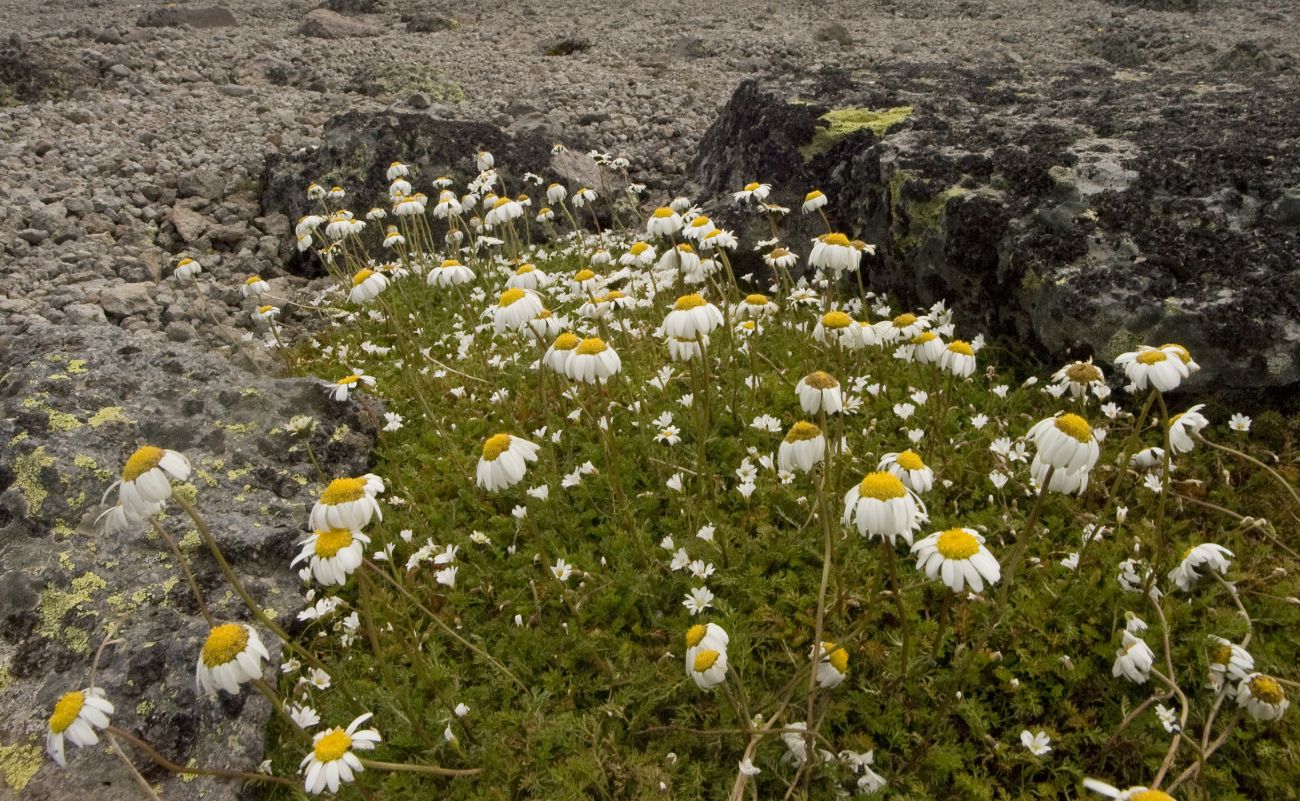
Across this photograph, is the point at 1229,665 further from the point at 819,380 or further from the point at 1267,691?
the point at 819,380

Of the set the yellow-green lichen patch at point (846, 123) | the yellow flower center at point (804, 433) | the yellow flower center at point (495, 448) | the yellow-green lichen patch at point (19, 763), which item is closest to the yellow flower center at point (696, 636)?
the yellow flower center at point (804, 433)

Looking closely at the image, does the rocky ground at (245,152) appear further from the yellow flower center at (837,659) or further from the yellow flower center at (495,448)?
the yellow flower center at (837,659)

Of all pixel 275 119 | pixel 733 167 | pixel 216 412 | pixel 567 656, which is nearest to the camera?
pixel 567 656

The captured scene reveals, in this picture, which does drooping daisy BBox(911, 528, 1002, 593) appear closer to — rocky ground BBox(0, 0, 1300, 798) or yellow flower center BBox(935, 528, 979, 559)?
yellow flower center BBox(935, 528, 979, 559)

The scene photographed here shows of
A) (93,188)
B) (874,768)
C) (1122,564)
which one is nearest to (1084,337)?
(1122,564)

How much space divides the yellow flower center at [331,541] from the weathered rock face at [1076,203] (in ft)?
14.9

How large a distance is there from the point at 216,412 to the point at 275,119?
1029 centimetres

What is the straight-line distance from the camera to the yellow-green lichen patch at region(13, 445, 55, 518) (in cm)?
426

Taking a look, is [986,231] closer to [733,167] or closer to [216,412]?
[733,167]

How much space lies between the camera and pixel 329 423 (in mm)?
5730

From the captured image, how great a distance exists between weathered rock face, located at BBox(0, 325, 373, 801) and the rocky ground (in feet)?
0.05

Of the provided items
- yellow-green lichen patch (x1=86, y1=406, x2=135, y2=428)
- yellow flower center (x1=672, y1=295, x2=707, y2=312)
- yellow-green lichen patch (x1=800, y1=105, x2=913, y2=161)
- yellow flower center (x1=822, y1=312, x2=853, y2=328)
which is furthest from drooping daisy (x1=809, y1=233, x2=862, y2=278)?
yellow-green lichen patch (x1=86, y1=406, x2=135, y2=428)

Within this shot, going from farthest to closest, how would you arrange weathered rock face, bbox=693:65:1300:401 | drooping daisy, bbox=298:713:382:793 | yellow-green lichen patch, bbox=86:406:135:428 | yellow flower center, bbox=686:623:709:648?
1. yellow-green lichen patch, bbox=86:406:135:428
2. weathered rock face, bbox=693:65:1300:401
3. yellow flower center, bbox=686:623:709:648
4. drooping daisy, bbox=298:713:382:793

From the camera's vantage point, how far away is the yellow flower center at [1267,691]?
2910 millimetres
